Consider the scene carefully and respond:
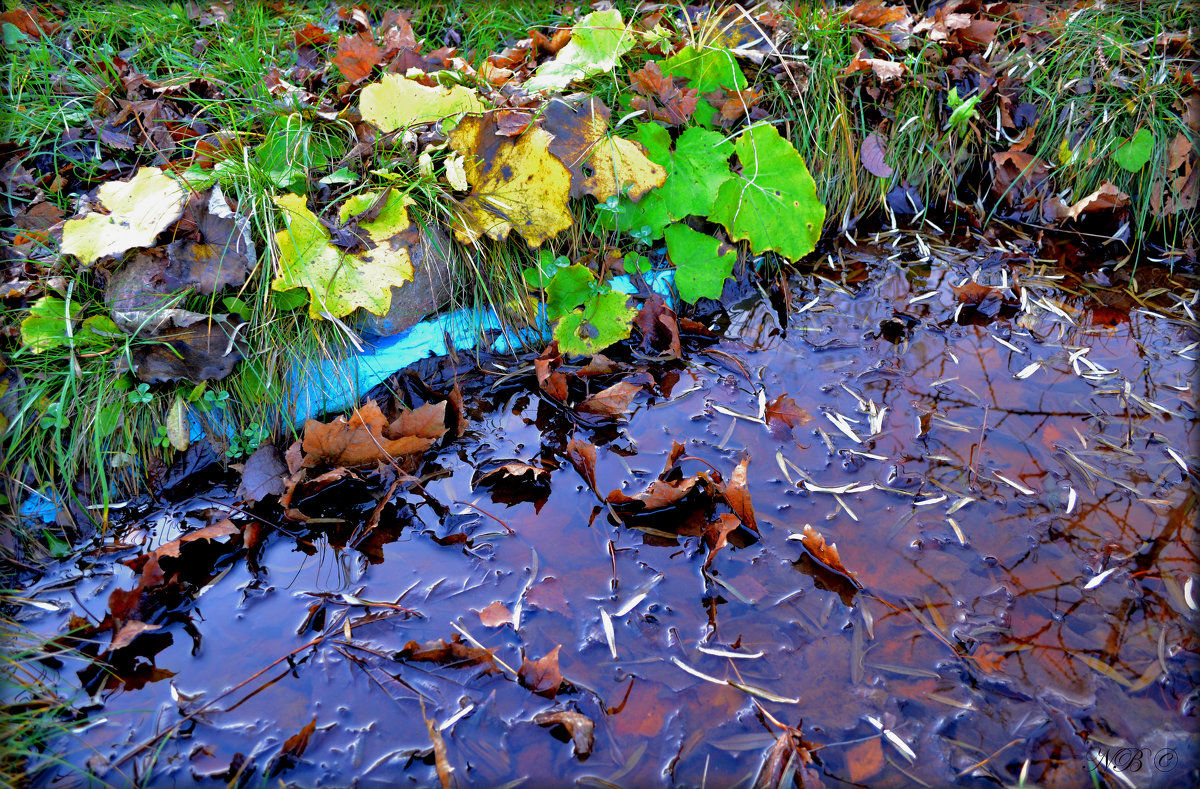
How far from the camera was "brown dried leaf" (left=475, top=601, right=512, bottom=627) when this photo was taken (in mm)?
1673

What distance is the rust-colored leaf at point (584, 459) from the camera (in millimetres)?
2055

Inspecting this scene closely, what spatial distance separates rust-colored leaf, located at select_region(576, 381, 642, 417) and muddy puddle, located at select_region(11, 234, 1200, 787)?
0.17 ft

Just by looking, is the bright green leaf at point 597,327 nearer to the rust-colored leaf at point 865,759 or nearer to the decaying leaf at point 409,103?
the decaying leaf at point 409,103

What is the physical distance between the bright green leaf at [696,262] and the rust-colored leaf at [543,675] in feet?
5.07

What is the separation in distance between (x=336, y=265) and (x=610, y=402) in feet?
3.34

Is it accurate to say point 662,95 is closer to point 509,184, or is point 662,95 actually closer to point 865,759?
point 509,184

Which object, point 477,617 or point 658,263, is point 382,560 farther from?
point 658,263

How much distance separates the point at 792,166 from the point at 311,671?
235 centimetres

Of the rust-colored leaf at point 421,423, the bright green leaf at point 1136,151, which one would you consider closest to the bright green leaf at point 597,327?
the rust-colored leaf at point 421,423

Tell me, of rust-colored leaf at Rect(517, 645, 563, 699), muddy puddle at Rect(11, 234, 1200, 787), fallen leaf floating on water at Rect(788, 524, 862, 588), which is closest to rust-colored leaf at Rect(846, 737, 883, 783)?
muddy puddle at Rect(11, 234, 1200, 787)

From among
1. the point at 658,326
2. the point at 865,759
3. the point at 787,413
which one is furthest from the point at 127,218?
the point at 865,759

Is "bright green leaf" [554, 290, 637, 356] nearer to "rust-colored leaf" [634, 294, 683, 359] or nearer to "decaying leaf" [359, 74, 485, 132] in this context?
"rust-colored leaf" [634, 294, 683, 359]

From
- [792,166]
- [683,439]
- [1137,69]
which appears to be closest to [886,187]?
[792,166]

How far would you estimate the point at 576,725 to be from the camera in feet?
4.76
